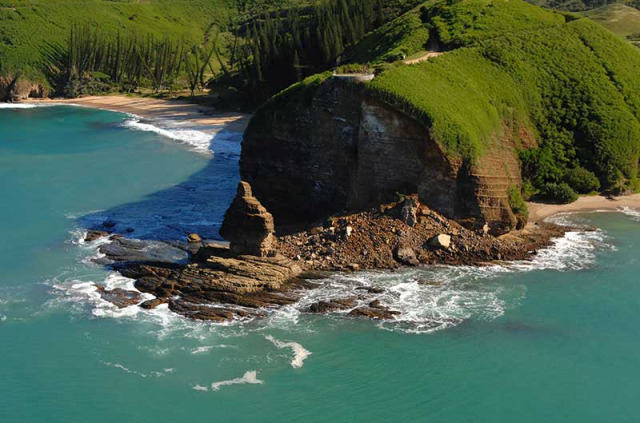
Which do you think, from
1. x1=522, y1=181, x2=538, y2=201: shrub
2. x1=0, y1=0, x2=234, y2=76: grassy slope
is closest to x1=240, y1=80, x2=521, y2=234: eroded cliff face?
x1=522, y1=181, x2=538, y2=201: shrub

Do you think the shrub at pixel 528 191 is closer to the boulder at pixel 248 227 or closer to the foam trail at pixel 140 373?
the boulder at pixel 248 227

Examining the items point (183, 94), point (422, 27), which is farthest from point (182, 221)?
point (183, 94)

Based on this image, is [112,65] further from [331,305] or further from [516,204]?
[331,305]

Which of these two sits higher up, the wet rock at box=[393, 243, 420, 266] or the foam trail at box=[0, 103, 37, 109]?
the foam trail at box=[0, 103, 37, 109]

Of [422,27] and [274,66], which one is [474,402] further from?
[274,66]

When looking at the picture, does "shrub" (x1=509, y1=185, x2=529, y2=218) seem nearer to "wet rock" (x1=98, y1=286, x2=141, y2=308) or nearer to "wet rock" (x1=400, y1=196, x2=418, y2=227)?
"wet rock" (x1=400, y1=196, x2=418, y2=227)
